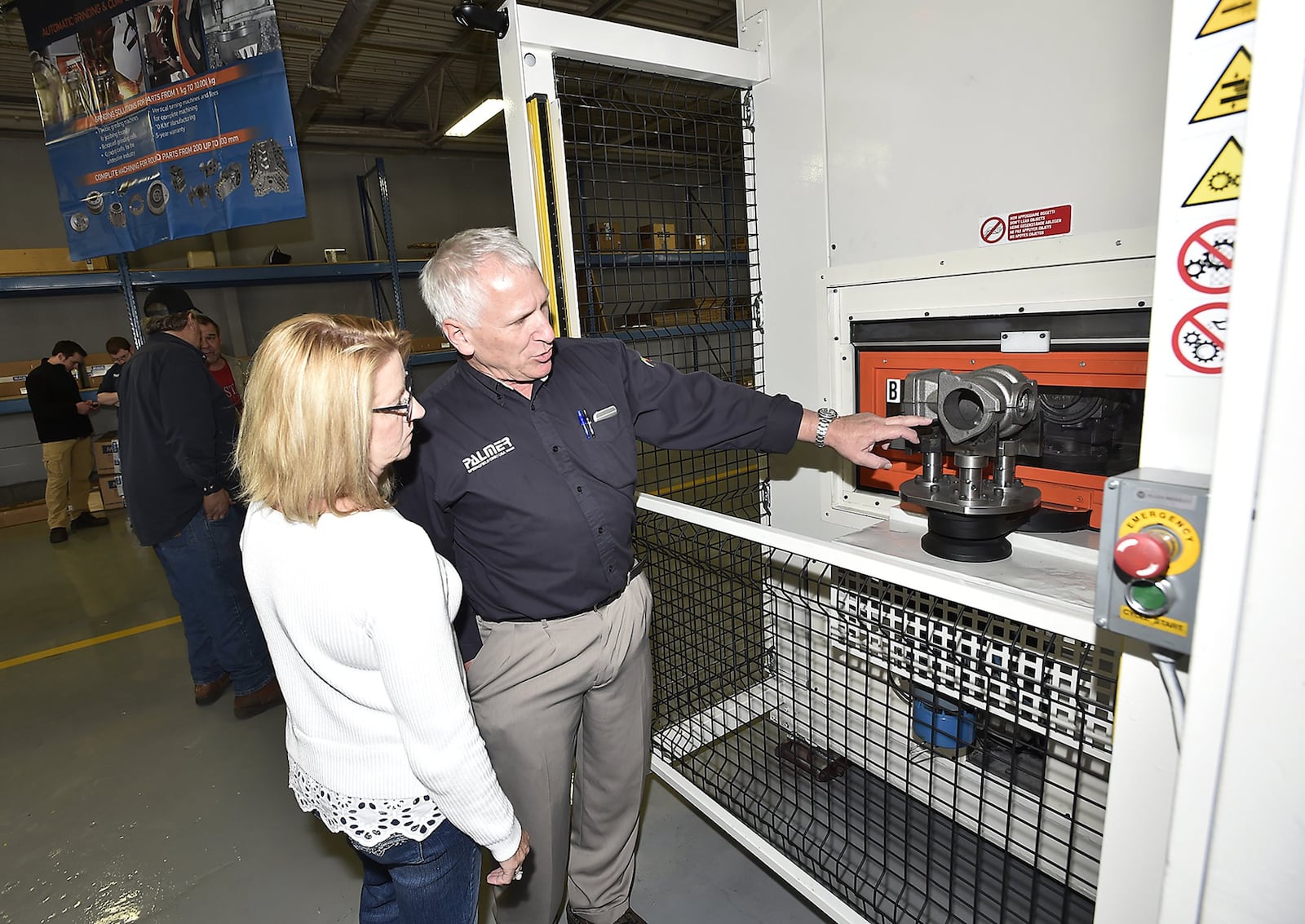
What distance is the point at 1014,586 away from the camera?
4.14 feet

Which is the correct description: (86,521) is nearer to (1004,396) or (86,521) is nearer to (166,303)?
(166,303)

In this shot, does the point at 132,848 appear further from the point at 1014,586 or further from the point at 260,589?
the point at 1014,586

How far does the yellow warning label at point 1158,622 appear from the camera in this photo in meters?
0.73

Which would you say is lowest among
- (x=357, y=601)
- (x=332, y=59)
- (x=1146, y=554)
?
(x=357, y=601)

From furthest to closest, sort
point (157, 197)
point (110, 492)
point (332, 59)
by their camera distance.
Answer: point (110, 492)
point (332, 59)
point (157, 197)

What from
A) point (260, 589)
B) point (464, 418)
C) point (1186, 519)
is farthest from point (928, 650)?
point (260, 589)

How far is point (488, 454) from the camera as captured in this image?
4.87 ft

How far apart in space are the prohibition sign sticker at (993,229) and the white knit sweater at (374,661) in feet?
4.62

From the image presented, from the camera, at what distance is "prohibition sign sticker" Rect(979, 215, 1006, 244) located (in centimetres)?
158

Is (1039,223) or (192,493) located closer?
(1039,223)

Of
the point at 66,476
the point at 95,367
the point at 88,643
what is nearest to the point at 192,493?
the point at 88,643

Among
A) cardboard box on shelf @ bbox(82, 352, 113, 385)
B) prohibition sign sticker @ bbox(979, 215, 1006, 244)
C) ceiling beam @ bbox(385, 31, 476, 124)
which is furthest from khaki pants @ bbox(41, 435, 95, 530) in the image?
prohibition sign sticker @ bbox(979, 215, 1006, 244)

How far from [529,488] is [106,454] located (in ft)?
24.5

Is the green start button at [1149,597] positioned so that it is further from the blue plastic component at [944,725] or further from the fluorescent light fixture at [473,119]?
the fluorescent light fixture at [473,119]
